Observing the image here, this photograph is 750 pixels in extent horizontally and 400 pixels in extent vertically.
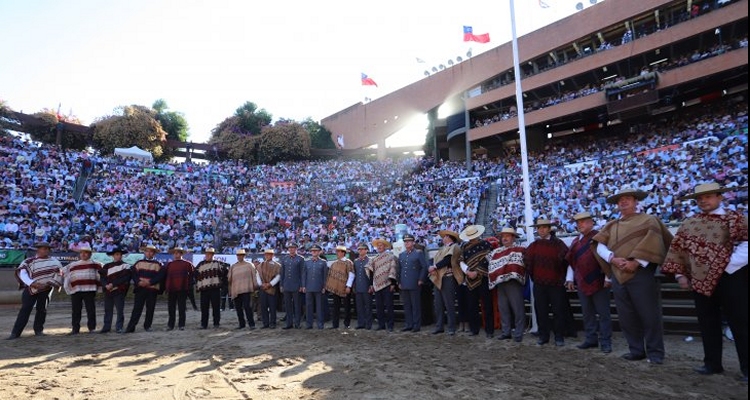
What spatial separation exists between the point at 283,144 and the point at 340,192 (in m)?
11.9

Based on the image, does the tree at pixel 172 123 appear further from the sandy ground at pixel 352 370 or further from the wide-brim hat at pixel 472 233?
the wide-brim hat at pixel 472 233

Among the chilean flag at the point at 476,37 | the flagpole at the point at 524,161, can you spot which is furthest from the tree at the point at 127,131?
the flagpole at the point at 524,161

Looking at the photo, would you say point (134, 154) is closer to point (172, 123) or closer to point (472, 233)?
point (172, 123)

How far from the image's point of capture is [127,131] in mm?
34875

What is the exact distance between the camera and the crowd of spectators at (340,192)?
59.2 ft

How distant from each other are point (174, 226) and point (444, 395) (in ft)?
71.0

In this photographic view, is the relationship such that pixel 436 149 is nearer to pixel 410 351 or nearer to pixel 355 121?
pixel 355 121

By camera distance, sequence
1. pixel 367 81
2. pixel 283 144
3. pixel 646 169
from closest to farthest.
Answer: pixel 646 169
pixel 367 81
pixel 283 144

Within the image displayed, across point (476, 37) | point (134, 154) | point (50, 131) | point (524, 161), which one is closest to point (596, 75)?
point (476, 37)

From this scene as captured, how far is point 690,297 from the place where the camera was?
21.7ft

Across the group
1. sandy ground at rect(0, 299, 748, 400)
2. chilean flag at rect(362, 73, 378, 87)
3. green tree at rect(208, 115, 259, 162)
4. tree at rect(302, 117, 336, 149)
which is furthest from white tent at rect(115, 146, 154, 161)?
sandy ground at rect(0, 299, 748, 400)

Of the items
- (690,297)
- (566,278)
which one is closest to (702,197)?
(566,278)

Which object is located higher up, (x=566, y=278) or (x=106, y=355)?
(x=566, y=278)

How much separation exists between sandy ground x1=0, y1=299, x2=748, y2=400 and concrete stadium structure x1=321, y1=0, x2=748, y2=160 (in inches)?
798
